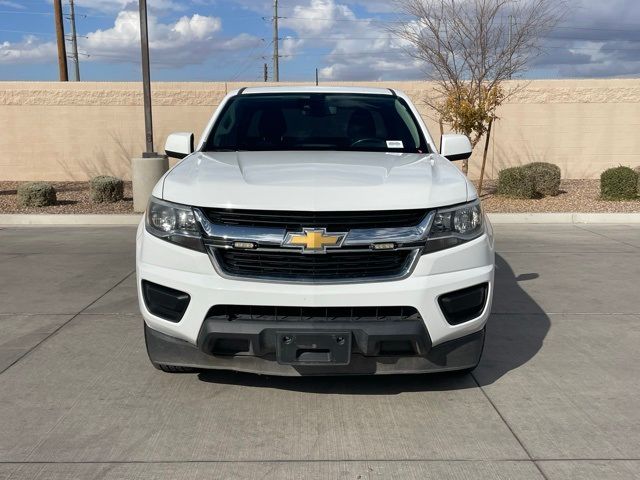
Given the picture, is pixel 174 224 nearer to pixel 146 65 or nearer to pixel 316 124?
pixel 316 124

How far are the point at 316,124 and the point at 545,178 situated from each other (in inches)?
378

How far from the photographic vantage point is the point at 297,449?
337 cm

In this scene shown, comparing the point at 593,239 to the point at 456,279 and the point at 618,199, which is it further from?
the point at 456,279

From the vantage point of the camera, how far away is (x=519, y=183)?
13.4 meters

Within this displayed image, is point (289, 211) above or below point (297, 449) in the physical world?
above

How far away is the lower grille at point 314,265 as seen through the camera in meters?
3.45

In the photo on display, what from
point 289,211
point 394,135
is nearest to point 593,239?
point 394,135

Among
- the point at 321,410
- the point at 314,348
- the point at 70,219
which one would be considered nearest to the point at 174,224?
the point at 314,348

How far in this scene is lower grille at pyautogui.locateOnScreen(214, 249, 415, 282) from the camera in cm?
345

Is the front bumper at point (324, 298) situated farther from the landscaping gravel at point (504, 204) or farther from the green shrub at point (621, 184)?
the green shrub at point (621, 184)

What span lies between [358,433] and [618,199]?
11.4 metres

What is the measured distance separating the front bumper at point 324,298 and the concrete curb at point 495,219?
8210 millimetres

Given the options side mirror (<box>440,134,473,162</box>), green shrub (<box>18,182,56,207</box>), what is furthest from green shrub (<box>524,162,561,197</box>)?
green shrub (<box>18,182,56,207</box>)

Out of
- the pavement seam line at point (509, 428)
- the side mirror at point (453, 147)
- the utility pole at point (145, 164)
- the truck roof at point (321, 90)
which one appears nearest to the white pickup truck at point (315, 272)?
the pavement seam line at point (509, 428)
